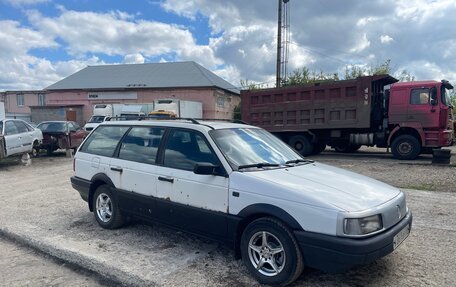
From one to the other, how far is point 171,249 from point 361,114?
1071 cm

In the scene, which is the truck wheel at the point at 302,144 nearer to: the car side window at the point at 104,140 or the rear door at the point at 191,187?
the car side window at the point at 104,140

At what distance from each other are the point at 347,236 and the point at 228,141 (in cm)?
174

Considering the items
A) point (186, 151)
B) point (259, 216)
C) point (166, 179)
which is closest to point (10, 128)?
point (166, 179)

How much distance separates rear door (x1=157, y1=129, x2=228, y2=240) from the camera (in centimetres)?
384

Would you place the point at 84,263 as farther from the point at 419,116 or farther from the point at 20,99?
the point at 20,99

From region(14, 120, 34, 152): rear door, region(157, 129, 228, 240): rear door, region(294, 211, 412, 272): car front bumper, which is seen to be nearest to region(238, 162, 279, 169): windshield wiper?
region(157, 129, 228, 240): rear door

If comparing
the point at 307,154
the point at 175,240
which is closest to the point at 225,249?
the point at 175,240

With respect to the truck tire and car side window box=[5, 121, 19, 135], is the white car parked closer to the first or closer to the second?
car side window box=[5, 121, 19, 135]

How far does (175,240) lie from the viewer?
479 centimetres

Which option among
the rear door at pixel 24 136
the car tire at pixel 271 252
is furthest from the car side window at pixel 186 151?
the rear door at pixel 24 136

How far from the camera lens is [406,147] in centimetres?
1299

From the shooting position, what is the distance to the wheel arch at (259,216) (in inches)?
129

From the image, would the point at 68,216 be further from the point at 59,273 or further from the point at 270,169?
the point at 270,169

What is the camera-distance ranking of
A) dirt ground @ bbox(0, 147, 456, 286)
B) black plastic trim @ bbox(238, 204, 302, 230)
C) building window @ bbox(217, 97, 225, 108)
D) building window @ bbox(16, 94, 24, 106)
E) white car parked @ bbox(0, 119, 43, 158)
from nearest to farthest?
black plastic trim @ bbox(238, 204, 302, 230) < dirt ground @ bbox(0, 147, 456, 286) < white car parked @ bbox(0, 119, 43, 158) < building window @ bbox(217, 97, 225, 108) < building window @ bbox(16, 94, 24, 106)
